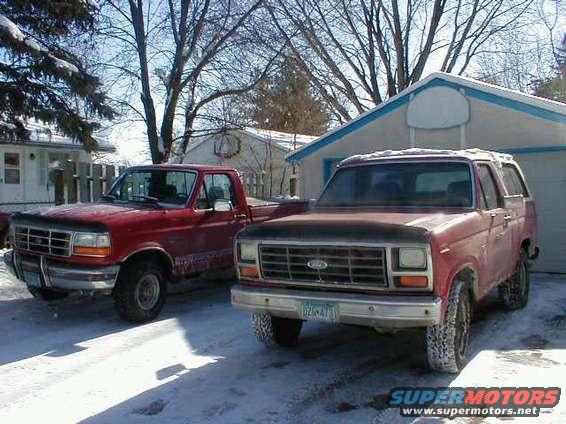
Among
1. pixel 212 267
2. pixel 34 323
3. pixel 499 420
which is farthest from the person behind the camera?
pixel 212 267

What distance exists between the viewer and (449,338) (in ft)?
16.1

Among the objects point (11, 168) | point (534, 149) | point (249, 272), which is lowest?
point (249, 272)

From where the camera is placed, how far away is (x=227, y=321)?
7266 mm

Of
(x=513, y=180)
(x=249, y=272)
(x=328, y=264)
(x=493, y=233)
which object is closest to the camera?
(x=328, y=264)

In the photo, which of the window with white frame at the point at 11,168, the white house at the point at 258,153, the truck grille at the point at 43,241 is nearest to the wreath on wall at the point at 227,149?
the white house at the point at 258,153

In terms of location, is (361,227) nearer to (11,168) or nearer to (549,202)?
(549,202)

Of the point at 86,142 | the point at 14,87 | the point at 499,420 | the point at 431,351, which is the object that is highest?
the point at 14,87

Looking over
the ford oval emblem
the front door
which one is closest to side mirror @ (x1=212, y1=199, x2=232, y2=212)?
the ford oval emblem

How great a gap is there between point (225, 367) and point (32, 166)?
17725 millimetres

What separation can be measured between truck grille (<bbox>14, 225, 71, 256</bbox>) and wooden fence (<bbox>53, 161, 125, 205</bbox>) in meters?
5.42

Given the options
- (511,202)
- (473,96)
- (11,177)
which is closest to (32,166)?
(11,177)

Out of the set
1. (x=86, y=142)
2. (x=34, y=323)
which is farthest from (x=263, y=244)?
(x=86, y=142)

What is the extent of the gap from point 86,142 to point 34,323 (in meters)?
6.36

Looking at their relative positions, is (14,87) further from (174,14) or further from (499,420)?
(499,420)
